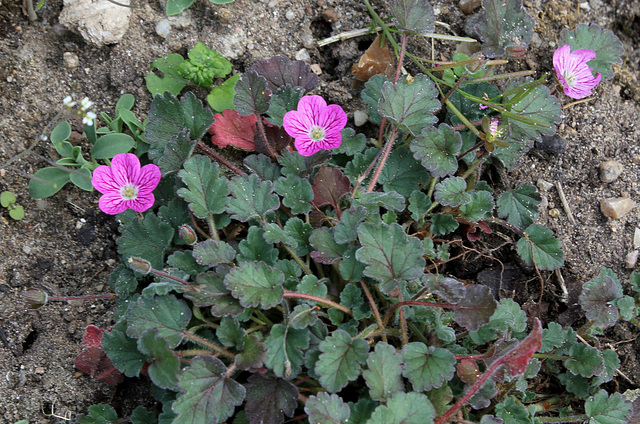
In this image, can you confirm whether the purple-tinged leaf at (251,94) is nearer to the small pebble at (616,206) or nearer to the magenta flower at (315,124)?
the magenta flower at (315,124)

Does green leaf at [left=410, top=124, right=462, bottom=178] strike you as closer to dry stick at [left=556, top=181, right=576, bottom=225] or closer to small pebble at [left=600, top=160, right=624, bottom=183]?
dry stick at [left=556, top=181, right=576, bottom=225]

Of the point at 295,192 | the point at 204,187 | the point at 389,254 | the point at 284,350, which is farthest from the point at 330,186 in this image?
the point at 284,350

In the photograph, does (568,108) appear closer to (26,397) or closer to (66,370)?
(66,370)

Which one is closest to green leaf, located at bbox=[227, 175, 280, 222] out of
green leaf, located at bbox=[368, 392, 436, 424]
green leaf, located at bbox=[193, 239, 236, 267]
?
green leaf, located at bbox=[193, 239, 236, 267]

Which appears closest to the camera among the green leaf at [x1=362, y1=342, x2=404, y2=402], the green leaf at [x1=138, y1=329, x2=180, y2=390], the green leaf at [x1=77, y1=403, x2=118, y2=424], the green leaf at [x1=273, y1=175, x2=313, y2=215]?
the green leaf at [x1=138, y1=329, x2=180, y2=390]

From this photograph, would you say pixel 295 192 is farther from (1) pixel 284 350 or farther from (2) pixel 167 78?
(2) pixel 167 78
